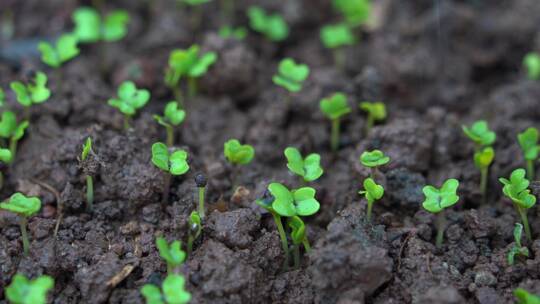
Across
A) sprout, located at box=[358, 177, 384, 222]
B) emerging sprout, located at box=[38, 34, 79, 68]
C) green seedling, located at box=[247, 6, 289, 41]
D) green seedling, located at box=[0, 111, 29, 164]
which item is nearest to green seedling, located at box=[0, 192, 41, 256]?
green seedling, located at box=[0, 111, 29, 164]

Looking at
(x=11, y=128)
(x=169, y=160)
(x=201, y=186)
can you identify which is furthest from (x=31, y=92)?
(x=201, y=186)

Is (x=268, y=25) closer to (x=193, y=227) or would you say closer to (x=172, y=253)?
(x=193, y=227)

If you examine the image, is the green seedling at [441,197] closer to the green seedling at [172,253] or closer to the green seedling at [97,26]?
the green seedling at [172,253]

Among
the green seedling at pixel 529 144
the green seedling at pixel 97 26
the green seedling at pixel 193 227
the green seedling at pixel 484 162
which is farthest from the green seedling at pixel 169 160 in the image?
the green seedling at pixel 529 144

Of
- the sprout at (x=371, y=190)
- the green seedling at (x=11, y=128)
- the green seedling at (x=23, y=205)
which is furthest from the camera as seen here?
the green seedling at (x=11, y=128)

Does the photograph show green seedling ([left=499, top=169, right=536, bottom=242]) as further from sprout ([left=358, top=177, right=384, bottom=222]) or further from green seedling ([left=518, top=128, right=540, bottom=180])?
sprout ([left=358, top=177, right=384, bottom=222])

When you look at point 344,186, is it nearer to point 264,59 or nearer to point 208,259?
point 208,259
